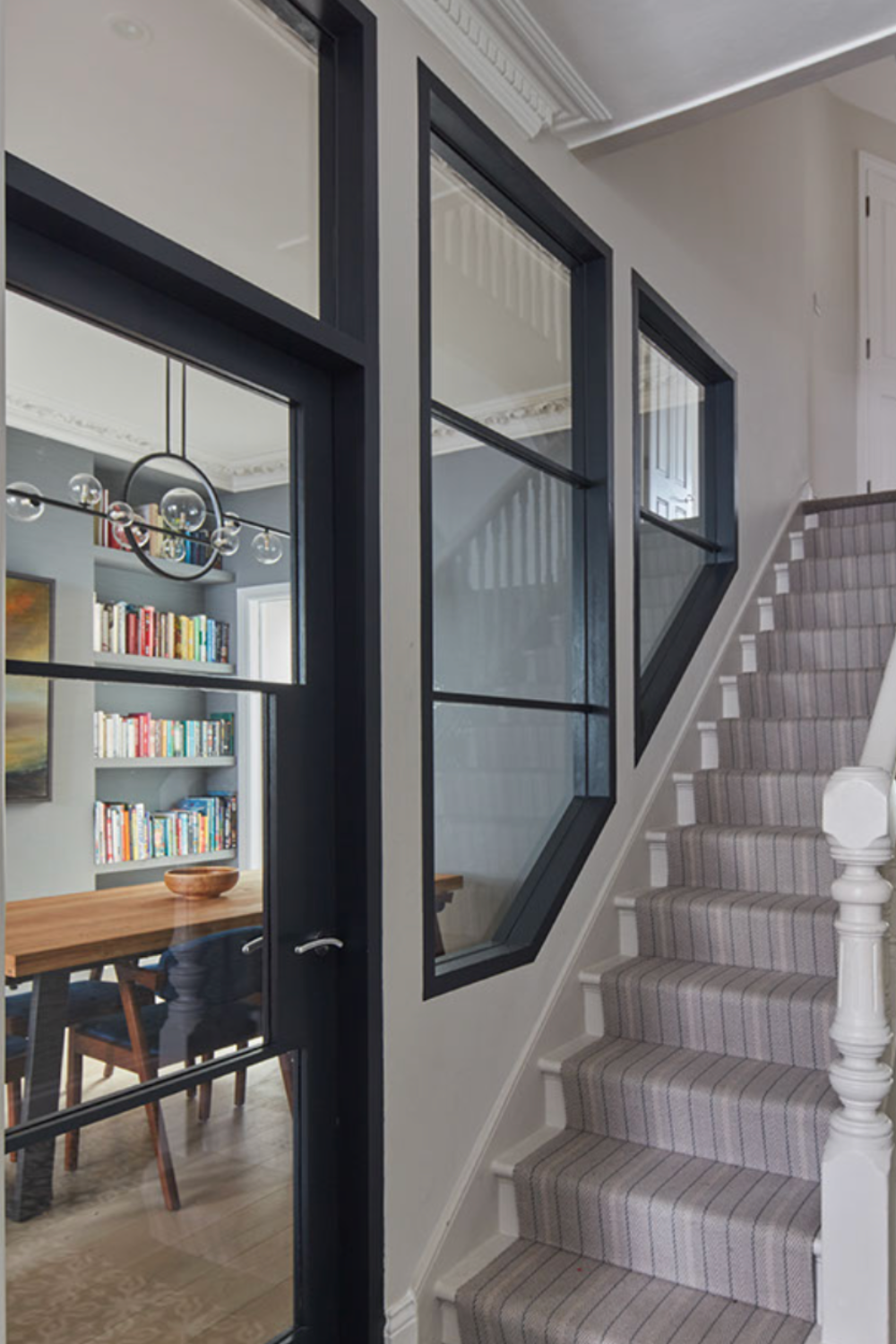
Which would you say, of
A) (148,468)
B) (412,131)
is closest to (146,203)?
(148,468)

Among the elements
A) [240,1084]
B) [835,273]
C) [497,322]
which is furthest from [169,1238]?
[835,273]

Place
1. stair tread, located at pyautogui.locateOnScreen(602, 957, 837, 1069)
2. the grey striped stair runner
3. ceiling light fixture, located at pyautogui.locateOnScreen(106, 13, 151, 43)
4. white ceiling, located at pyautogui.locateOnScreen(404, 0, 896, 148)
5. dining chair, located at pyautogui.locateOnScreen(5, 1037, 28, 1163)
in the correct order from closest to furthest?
dining chair, located at pyautogui.locateOnScreen(5, 1037, 28, 1163), ceiling light fixture, located at pyautogui.locateOnScreen(106, 13, 151, 43), the grey striped stair runner, white ceiling, located at pyautogui.locateOnScreen(404, 0, 896, 148), stair tread, located at pyautogui.locateOnScreen(602, 957, 837, 1069)

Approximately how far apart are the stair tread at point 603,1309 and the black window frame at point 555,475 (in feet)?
1.95

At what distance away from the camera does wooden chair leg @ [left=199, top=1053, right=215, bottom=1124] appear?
1747mm

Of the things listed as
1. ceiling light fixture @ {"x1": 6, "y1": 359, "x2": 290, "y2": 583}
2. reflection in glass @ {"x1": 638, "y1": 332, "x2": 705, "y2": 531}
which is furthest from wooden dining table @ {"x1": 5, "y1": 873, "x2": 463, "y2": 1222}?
reflection in glass @ {"x1": 638, "y1": 332, "x2": 705, "y2": 531}

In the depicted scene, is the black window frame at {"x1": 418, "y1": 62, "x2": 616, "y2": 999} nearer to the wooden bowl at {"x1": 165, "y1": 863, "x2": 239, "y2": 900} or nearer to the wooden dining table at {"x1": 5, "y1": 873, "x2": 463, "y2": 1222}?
the wooden bowl at {"x1": 165, "y1": 863, "x2": 239, "y2": 900}

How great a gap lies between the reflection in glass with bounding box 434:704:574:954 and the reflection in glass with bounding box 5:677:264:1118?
59cm

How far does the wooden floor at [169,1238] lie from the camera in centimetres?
151

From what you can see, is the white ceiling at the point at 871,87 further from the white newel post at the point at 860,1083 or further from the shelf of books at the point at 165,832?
the shelf of books at the point at 165,832

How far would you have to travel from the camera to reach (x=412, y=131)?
2209mm

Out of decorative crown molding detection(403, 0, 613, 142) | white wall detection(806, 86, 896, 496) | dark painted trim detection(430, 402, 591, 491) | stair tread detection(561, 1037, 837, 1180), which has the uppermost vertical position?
white wall detection(806, 86, 896, 496)

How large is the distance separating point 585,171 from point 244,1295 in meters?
2.82

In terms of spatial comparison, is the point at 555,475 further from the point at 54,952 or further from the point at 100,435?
the point at 54,952

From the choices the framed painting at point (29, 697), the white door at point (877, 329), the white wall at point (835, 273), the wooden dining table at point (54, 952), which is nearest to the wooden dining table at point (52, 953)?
the wooden dining table at point (54, 952)
